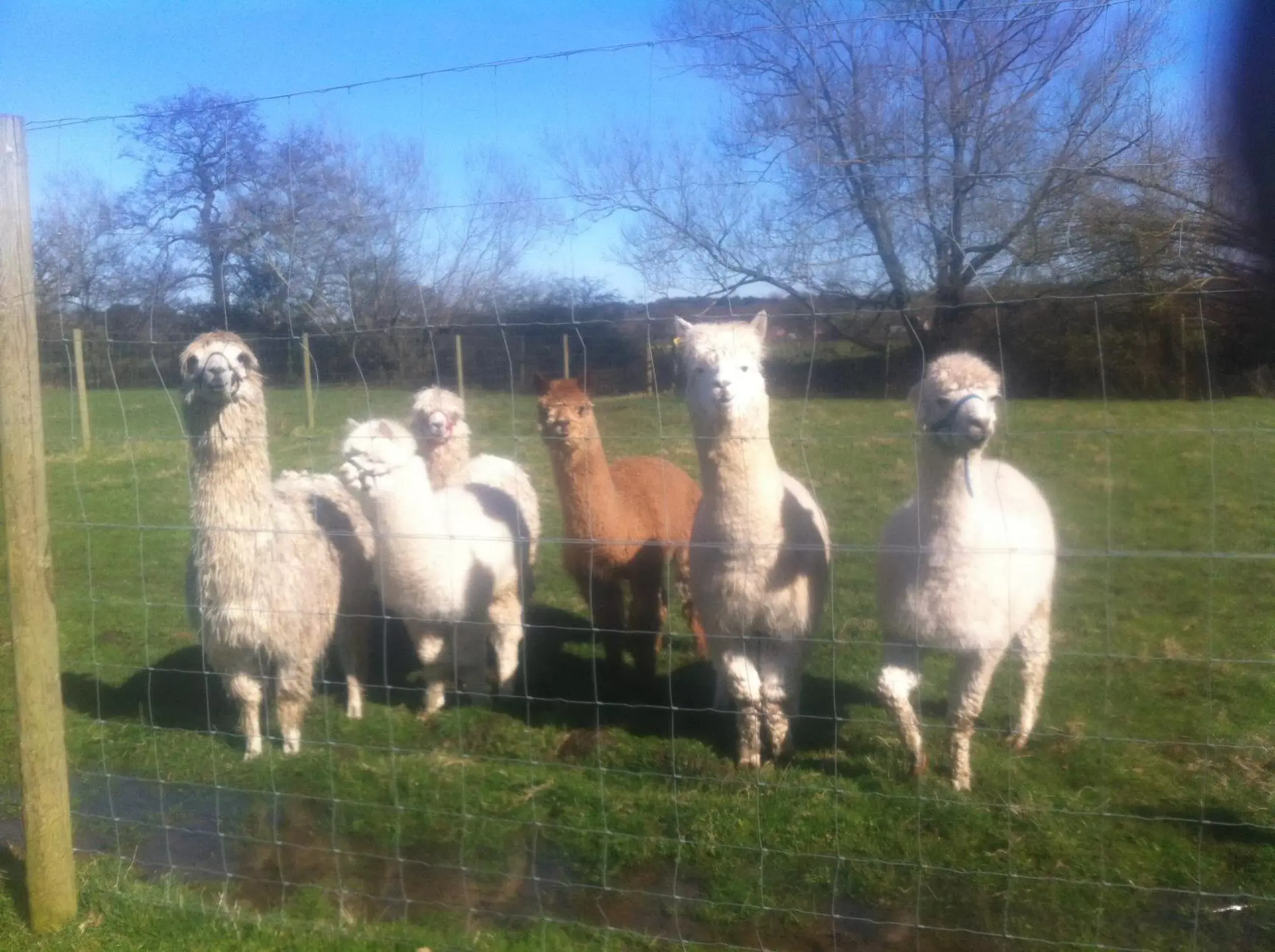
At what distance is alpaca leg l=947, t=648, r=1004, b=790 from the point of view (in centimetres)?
329

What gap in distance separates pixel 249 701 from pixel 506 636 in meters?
1.07

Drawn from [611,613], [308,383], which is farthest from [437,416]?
[611,613]

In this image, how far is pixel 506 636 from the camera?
4.48 meters

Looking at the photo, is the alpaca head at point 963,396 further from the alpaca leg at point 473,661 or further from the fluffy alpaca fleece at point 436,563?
the alpaca leg at point 473,661

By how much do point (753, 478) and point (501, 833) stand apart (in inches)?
54.9

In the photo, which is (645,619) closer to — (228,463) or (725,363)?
(725,363)

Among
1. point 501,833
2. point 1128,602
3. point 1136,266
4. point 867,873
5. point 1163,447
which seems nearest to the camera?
point 1136,266

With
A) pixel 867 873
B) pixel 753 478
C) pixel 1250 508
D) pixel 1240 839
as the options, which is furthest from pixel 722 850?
pixel 1250 508

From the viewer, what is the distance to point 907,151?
277 centimetres

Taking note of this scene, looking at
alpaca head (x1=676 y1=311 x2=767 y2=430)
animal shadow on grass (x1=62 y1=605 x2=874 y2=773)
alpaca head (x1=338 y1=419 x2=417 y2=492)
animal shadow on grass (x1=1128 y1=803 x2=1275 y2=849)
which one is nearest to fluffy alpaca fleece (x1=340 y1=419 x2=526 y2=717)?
alpaca head (x1=338 y1=419 x2=417 y2=492)

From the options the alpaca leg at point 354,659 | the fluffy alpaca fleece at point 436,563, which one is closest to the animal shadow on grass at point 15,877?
the alpaca leg at point 354,659

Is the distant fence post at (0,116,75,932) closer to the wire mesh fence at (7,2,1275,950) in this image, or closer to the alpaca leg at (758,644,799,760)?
the wire mesh fence at (7,2,1275,950)

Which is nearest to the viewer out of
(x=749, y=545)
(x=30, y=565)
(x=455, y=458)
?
(x=30, y=565)

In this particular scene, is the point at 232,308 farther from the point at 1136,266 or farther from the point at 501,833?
the point at 1136,266
